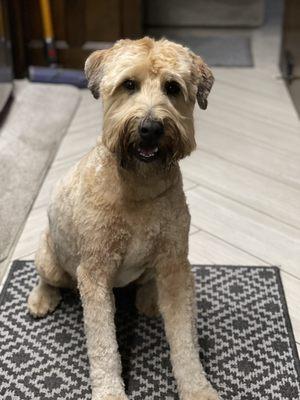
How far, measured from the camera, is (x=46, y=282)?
1.71 meters

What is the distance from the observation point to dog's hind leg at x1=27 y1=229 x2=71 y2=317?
5.43 feet

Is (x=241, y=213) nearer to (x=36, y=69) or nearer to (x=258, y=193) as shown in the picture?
(x=258, y=193)

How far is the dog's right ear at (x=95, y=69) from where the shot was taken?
4.58ft

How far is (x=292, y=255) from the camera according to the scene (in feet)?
6.75

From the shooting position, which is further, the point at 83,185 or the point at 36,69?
the point at 36,69

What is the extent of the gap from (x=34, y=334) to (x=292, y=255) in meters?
0.91

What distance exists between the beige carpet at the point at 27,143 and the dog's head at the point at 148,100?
87 cm

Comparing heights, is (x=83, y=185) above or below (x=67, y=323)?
above

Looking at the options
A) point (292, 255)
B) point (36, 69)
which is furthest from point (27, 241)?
point (36, 69)

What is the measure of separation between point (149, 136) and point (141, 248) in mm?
292

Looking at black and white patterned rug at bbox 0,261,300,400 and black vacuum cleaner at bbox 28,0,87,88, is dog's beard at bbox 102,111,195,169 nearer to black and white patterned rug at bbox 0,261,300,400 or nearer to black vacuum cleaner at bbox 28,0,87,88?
black and white patterned rug at bbox 0,261,300,400

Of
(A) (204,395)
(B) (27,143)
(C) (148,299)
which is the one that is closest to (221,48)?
(B) (27,143)

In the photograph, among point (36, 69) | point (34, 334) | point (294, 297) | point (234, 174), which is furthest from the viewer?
point (36, 69)

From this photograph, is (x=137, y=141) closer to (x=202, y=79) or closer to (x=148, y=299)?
(x=202, y=79)
